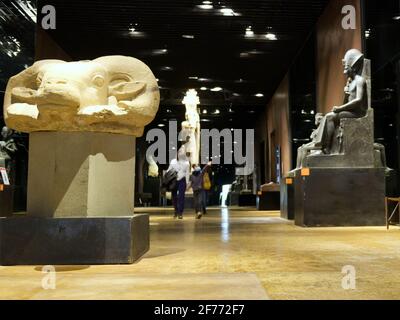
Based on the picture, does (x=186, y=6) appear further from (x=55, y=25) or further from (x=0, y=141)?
(x=0, y=141)

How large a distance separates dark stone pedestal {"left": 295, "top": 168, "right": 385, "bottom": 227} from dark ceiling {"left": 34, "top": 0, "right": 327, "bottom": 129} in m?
5.53

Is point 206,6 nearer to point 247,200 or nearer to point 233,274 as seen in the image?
point 233,274

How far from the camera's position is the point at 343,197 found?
7.02m

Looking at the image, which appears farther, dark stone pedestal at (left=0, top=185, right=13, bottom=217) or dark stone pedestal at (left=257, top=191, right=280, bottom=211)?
dark stone pedestal at (left=257, top=191, right=280, bottom=211)

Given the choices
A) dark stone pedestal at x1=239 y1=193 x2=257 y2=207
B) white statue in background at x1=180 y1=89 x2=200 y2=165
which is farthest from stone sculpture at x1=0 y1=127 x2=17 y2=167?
dark stone pedestal at x1=239 y1=193 x2=257 y2=207

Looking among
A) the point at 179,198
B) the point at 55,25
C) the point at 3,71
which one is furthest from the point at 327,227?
the point at 55,25

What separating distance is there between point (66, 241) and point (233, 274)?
1.32 meters

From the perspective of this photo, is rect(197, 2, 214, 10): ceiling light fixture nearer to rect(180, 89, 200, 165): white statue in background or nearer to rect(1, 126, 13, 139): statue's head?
rect(1, 126, 13, 139): statue's head

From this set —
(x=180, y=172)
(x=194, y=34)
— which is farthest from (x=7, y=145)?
(x=194, y=34)

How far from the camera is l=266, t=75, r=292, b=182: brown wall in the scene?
660 inches

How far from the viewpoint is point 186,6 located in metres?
11.3

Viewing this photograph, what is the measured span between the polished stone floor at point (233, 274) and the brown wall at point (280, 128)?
1201 cm

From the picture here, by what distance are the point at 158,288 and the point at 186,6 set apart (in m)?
9.90

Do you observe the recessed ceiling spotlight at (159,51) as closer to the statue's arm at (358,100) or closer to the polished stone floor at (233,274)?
the statue's arm at (358,100)
